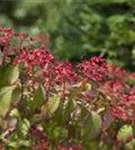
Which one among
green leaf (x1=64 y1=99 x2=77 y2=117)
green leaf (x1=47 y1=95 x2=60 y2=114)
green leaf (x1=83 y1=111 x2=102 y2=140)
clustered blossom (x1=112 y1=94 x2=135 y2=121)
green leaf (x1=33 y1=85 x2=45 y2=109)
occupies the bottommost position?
clustered blossom (x1=112 y1=94 x2=135 y2=121)

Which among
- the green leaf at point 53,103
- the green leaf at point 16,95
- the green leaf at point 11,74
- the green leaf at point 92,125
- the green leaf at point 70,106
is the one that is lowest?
the green leaf at point 92,125

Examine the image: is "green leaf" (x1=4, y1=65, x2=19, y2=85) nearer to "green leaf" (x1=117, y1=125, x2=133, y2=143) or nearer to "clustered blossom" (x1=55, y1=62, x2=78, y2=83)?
"clustered blossom" (x1=55, y1=62, x2=78, y2=83)

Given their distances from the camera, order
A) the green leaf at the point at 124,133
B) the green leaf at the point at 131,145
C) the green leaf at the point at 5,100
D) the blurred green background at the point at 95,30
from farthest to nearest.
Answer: the blurred green background at the point at 95,30, the green leaf at the point at 131,145, the green leaf at the point at 124,133, the green leaf at the point at 5,100

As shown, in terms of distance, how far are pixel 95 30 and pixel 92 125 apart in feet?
8.29

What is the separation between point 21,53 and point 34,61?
0.35ft

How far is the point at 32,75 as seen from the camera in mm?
2285

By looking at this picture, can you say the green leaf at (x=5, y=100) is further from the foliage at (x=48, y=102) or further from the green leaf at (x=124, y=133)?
the green leaf at (x=124, y=133)

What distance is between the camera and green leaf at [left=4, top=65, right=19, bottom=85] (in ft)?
7.40

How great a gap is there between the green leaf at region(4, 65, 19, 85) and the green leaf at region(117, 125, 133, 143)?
0.49 meters

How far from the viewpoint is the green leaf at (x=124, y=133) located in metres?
2.43

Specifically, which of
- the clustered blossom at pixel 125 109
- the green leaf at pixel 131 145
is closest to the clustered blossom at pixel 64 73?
the clustered blossom at pixel 125 109

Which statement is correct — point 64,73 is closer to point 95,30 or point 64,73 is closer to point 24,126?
point 24,126

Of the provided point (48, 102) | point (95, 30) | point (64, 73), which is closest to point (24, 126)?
point (48, 102)

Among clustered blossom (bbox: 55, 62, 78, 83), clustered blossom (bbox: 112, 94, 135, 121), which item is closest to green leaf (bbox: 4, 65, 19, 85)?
clustered blossom (bbox: 55, 62, 78, 83)
